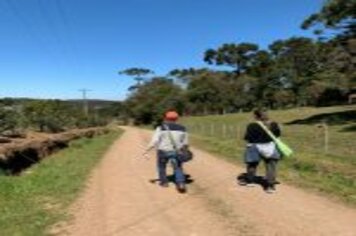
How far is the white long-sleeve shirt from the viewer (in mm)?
14031

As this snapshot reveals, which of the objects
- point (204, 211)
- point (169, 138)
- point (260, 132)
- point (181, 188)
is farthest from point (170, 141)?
point (204, 211)

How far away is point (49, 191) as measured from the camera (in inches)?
551

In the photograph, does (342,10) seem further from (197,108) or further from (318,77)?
(197,108)

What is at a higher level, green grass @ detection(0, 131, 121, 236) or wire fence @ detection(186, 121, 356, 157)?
wire fence @ detection(186, 121, 356, 157)

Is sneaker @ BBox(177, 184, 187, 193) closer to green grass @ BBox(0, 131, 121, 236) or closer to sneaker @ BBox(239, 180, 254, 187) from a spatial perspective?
sneaker @ BBox(239, 180, 254, 187)

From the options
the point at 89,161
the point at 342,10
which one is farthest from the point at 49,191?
the point at 342,10

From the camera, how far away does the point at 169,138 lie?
14.0 m

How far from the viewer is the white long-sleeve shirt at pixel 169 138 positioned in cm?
1403

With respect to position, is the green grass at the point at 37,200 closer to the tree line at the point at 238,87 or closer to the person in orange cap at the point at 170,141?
the person in orange cap at the point at 170,141

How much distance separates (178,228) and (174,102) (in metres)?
108

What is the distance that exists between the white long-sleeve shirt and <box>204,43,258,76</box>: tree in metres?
108

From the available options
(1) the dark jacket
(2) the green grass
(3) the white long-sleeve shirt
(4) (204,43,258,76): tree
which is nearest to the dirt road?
(2) the green grass

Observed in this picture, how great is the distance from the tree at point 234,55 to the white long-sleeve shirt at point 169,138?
107829 millimetres

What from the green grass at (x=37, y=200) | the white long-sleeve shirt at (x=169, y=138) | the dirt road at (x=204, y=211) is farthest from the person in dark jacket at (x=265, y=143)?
the green grass at (x=37, y=200)
